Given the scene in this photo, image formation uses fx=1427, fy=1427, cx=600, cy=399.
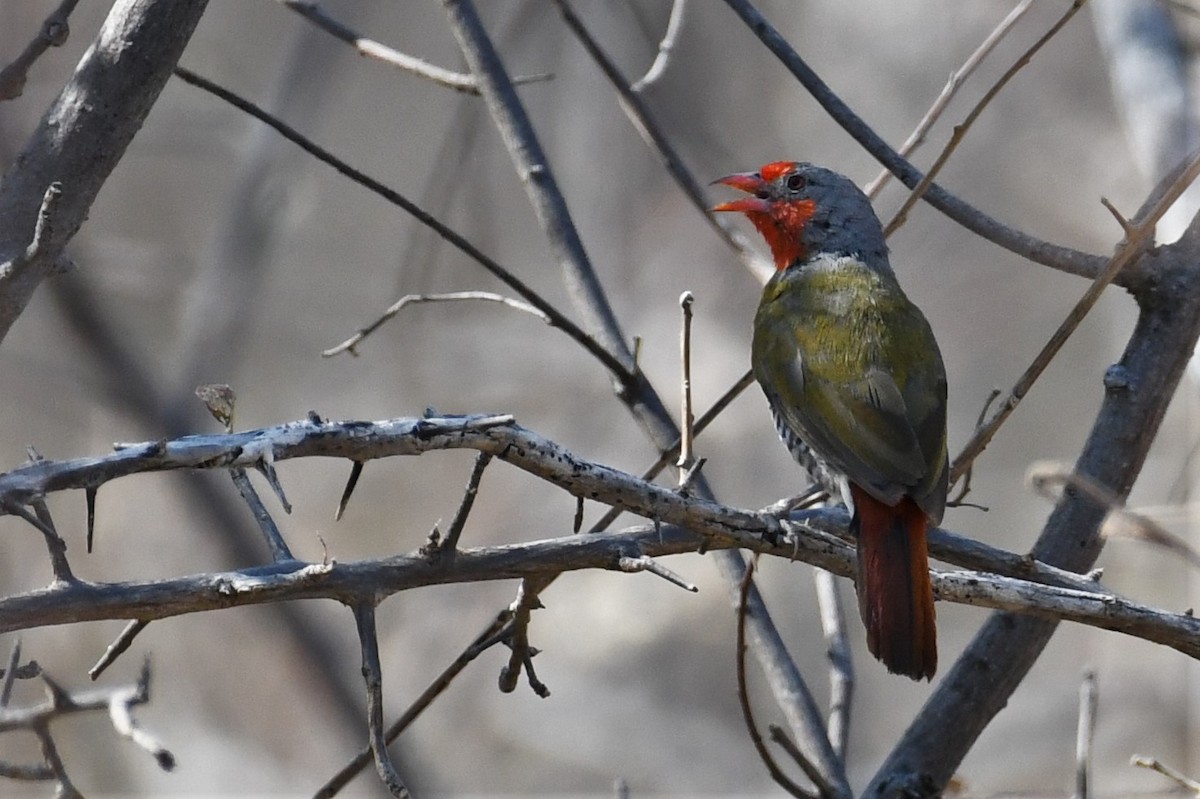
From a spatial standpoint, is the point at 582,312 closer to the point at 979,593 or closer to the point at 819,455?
the point at 819,455

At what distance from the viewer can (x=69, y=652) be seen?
→ 8.41m

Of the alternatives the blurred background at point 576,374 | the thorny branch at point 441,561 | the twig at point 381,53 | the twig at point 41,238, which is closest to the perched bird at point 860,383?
the thorny branch at point 441,561

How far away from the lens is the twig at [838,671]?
11.6 feet

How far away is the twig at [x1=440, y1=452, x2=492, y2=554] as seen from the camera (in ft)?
6.26

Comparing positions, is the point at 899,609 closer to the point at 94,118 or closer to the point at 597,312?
the point at 597,312

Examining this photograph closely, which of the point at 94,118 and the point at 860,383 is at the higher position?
the point at 860,383

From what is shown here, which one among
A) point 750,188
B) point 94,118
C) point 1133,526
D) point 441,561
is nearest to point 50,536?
point 441,561

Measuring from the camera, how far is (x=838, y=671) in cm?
361

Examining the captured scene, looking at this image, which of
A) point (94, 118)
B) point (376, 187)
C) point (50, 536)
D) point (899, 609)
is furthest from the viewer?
point (376, 187)

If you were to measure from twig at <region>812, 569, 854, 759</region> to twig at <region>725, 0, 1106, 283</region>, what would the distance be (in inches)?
35.6

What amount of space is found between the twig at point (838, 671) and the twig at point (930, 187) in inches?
35.6

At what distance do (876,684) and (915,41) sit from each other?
475 centimetres

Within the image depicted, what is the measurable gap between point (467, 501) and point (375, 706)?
0.97 feet

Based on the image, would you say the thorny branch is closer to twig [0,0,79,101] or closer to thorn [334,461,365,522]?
thorn [334,461,365,522]
